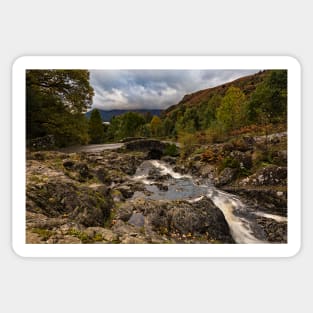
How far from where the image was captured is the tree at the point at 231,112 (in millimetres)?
2139

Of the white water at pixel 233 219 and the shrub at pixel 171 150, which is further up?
the shrub at pixel 171 150

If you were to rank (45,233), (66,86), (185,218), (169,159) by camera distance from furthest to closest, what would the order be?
(169,159), (66,86), (185,218), (45,233)

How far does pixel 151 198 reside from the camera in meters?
2.14

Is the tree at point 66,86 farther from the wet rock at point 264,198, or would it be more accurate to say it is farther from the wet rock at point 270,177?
the wet rock at point 270,177

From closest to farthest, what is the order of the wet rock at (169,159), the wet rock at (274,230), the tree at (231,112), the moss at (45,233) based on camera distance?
the moss at (45,233) < the wet rock at (274,230) < the tree at (231,112) < the wet rock at (169,159)

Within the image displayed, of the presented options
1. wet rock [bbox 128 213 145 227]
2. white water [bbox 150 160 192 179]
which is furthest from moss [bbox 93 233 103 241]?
white water [bbox 150 160 192 179]

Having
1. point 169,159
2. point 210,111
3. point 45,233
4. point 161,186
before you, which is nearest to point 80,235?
point 45,233

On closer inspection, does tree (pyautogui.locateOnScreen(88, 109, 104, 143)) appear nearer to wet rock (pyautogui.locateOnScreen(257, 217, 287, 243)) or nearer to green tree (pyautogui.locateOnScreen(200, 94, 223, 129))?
green tree (pyautogui.locateOnScreen(200, 94, 223, 129))

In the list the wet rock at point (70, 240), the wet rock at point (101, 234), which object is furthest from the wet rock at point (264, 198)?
the wet rock at point (70, 240)

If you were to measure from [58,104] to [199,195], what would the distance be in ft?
6.85

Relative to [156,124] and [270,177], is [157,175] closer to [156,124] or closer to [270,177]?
[156,124]

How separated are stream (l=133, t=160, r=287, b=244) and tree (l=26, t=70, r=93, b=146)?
37.4 inches

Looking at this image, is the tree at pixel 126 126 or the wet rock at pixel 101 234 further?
the tree at pixel 126 126
